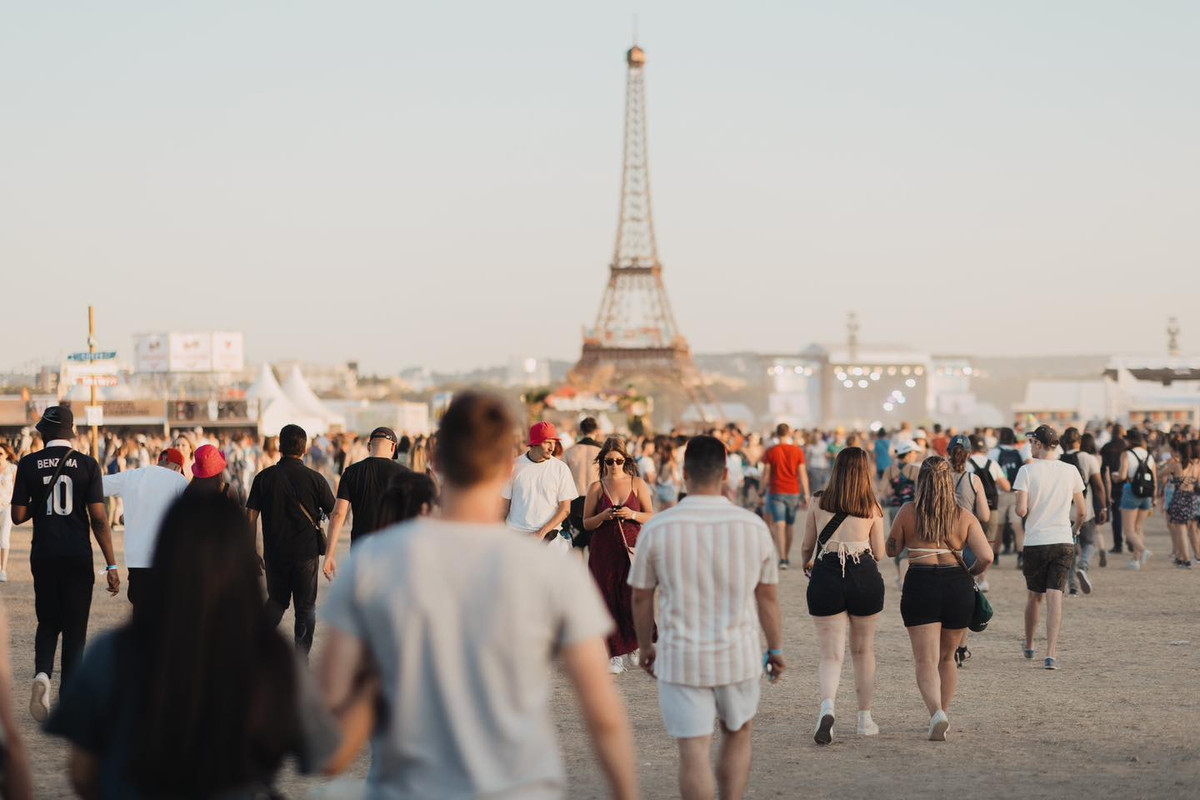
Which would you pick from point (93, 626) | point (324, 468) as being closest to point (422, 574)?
point (93, 626)

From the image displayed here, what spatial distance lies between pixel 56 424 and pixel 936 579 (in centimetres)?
515

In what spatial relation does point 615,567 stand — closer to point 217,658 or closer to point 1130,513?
point 217,658

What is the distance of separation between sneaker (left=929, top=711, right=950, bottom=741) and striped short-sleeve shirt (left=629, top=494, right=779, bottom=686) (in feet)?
10.1

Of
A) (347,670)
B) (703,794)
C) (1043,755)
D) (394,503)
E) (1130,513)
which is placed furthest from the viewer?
(1130,513)

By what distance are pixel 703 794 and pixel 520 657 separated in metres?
2.64

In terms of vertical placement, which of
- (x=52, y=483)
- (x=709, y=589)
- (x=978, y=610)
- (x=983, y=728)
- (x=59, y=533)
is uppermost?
(x=52, y=483)

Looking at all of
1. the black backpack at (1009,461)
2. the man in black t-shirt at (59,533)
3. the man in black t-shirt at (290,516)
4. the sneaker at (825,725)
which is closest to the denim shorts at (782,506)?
the black backpack at (1009,461)

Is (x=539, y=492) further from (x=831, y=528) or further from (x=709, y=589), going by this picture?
(x=709, y=589)

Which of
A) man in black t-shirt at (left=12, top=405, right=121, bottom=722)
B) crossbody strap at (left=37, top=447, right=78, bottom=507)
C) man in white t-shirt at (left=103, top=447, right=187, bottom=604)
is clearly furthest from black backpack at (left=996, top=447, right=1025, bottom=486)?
crossbody strap at (left=37, top=447, right=78, bottom=507)

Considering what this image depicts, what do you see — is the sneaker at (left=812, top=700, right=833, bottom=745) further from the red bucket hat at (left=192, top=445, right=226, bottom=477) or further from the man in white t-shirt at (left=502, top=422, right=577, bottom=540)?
the red bucket hat at (left=192, top=445, right=226, bottom=477)

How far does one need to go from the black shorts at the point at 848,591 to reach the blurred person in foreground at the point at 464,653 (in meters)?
5.15

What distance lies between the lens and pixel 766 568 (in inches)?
224

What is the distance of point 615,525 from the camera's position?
10641 millimetres

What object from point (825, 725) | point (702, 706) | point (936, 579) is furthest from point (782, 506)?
point (702, 706)
